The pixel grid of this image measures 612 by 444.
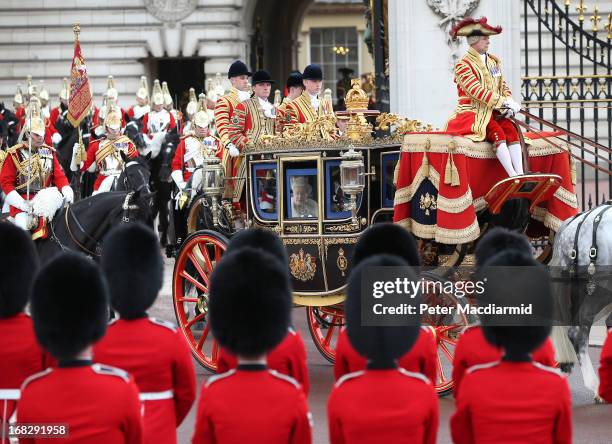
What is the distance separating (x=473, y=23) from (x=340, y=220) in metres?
1.46

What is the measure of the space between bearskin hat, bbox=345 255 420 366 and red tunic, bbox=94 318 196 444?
0.78m

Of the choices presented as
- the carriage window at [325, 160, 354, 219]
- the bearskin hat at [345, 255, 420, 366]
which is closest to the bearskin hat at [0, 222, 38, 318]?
the bearskin hat at [345, 255, 420, 366]

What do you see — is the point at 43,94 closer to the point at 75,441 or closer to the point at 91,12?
the point at 91,12

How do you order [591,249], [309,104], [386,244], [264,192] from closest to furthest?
[386,244], [591,249], [264,192], [309,104]

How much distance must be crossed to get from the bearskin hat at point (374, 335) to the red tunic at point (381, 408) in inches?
2.5

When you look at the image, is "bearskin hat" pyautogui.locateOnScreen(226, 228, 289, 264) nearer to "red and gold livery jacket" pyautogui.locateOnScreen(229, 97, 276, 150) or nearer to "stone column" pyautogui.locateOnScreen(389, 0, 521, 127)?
"red and gold livery jacket" pyautogui.locateOnScreen(229, 97, 276, 150)

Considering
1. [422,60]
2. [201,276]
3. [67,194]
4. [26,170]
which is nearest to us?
[201,276]

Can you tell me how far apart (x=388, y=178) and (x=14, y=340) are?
12.2ft

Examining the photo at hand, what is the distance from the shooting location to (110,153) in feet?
46.9

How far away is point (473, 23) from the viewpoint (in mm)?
9016

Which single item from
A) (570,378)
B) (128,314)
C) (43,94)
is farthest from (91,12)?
(128,314)

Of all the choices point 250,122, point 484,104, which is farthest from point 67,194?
point 484,104

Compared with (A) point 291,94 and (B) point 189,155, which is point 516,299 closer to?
(A) point 291,94

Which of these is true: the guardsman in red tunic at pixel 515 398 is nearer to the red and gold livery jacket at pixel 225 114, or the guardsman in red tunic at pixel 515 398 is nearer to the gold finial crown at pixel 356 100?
the gold finial crown at pixel 356 100
